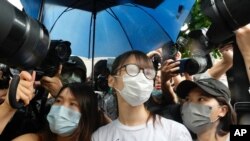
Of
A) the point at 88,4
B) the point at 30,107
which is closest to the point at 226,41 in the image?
the point at 30,107

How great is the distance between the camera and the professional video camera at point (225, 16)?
1404mm

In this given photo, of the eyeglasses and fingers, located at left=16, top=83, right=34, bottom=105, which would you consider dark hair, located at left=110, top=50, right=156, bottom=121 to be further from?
fingers, located at left=16, top=83, right=34, bottom=105

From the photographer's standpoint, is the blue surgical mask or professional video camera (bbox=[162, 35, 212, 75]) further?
the blue surgical mask

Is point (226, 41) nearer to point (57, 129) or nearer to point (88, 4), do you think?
point (57, 129)

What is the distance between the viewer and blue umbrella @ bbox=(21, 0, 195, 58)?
3.05 m

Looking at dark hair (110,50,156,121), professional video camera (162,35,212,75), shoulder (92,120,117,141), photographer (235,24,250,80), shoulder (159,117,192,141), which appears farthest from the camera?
dark hair (110,50,156,121)

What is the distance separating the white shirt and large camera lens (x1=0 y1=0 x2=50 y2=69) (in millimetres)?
735

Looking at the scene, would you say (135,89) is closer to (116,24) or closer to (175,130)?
(175,130)

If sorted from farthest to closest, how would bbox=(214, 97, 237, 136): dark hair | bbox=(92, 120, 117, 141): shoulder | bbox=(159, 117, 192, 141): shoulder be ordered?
bbox=(214, 97, 237, 136): dark hair
bbox=(92, 120, 117, 141): shoulder
bbox=(159, 117, 192, 141): shoulder

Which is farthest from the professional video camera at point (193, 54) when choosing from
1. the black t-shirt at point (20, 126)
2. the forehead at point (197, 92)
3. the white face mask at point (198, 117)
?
the black t-shirt at point (20, 126)

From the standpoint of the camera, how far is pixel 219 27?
5.03ft

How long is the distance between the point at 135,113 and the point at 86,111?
364 mm

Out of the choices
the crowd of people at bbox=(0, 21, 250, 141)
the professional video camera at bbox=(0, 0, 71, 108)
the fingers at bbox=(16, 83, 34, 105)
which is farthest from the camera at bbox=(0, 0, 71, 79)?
the crowd of people at bbox=(0, 21, 250, 141)

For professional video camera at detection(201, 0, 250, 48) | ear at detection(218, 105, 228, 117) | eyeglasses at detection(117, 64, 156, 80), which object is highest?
professional video camera at detection(201, 0, 250, 48)
